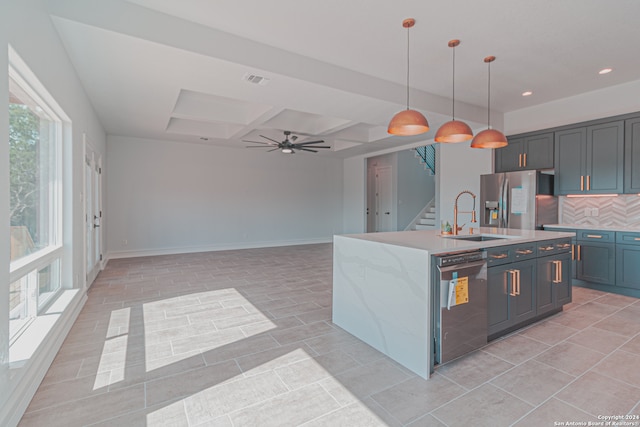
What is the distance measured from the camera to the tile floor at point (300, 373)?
1857 mm

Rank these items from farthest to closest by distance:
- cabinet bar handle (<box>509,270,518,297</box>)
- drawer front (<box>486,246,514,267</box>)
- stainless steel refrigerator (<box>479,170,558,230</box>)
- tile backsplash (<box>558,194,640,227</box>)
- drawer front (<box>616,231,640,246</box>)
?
1. stainless steel refrigerator (<box>479,170,558,230</box>)
2. tile backsplash (<box>558,194,640,227</box>)
3. drawer front (<box>616,231,640,246</box>)
4. cabinet bar handle (<box>509,270,518,297</box>)
5. drawer front (<box>486,246,514,267</box>)

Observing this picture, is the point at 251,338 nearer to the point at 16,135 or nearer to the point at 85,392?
the point at 85,392

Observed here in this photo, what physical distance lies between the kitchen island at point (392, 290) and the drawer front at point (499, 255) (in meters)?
0.05

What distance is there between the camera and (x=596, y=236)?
14.7 ft

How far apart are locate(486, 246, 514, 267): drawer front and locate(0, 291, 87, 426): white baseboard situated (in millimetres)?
3355

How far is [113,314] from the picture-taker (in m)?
3.50

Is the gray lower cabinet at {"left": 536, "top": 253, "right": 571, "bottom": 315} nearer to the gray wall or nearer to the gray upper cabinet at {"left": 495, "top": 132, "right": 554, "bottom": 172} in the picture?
the gray upper cabinet at {"left": 495, "top": 132, "right": 554, "bottom": 172}

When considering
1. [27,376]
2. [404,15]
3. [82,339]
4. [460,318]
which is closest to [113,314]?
[82,339]

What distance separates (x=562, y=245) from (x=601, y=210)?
236cm

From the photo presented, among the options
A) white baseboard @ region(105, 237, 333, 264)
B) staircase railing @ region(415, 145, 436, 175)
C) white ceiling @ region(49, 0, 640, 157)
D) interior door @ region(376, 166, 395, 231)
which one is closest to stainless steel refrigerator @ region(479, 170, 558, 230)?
white ceiling @ region(49, 0, 640, 157)

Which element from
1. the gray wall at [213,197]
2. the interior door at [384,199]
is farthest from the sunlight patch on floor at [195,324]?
the interior door at [384,199]

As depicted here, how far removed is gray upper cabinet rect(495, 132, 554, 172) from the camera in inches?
202

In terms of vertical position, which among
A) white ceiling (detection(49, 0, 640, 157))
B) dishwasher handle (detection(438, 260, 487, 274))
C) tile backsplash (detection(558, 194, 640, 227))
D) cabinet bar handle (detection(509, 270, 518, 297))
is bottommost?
cabinet bar handle (detection(509, 270, 518, 297))

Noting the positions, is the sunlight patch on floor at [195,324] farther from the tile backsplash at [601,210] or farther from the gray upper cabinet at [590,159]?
the tile backsplash at [601,210]
